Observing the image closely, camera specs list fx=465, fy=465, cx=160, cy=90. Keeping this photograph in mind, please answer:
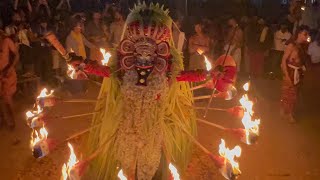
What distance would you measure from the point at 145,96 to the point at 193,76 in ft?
1.81

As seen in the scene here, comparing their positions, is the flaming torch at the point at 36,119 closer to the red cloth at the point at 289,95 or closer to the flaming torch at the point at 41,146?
the flaming torch at the point at 41,146

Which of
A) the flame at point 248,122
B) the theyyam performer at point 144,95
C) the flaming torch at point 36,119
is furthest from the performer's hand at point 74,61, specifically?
the flame at point 248,122

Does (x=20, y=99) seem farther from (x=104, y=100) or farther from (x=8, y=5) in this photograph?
(x=104, y=100)

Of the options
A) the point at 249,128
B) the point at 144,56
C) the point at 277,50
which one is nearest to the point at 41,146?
the point at 144,56

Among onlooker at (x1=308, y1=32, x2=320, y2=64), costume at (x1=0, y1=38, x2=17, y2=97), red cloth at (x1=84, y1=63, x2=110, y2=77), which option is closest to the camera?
red cloth at (x1=84, y1=63, x2=110, y2=77)

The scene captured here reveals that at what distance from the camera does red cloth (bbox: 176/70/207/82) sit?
4777mm

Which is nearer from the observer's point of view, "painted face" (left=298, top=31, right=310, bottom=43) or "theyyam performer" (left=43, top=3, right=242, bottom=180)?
"theyyam performer" (left=43, top=3, right=242, bottom=180)

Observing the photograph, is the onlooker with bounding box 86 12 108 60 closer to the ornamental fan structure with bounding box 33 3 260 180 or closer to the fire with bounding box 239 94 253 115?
the ornamental fan structure with bounding box 33 3 260 180

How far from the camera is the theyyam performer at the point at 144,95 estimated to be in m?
4.65

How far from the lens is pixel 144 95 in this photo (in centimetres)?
469

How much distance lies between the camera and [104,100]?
202 inches

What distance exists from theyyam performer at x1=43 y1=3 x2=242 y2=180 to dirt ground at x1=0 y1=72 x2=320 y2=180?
Answer: 1475 millimetres

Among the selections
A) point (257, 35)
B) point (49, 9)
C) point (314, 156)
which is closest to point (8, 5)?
point (49, 9)

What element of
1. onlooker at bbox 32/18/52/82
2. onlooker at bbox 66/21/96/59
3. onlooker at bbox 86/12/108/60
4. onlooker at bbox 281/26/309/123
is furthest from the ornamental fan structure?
onlooker at bbox 86/12/108/60
